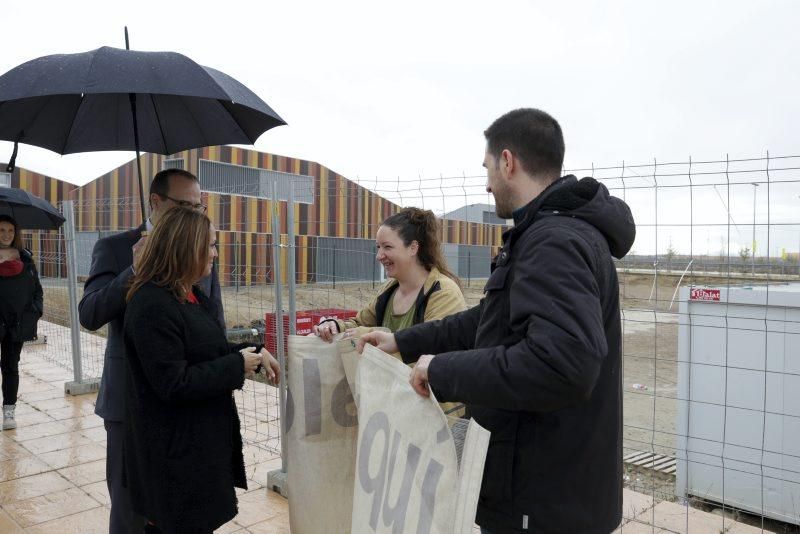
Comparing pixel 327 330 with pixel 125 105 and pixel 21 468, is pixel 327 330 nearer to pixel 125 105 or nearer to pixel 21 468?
pixel 125 105

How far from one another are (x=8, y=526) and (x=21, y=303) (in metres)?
2.33

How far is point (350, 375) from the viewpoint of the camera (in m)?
2.32

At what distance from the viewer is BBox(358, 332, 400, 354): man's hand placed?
201 centimetres

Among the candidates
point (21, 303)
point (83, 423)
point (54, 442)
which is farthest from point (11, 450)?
point (21, 303)

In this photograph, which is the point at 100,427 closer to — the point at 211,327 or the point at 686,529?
the point at 211,327

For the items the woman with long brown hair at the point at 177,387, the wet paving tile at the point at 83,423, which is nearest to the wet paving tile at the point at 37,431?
the wet paving tile at the point at 83,423

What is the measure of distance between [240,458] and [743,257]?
10.1 ft

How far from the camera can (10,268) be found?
16.8ft

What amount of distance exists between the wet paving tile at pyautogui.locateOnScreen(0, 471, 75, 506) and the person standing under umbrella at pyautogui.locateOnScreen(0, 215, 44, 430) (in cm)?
130

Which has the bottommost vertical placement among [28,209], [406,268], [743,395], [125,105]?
[743,395]

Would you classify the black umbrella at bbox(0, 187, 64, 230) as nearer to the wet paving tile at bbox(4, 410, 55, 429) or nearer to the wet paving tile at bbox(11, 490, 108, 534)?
the wet paving tile at bbox(4, 410, 55, 429)

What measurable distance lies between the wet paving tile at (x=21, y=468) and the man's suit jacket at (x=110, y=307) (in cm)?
214

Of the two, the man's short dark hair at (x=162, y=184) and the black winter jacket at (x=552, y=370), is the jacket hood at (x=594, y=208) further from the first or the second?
the man's short dark hair at (x=162, y=184)

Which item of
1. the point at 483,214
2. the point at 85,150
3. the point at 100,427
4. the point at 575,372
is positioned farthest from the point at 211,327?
the point at 100,427
